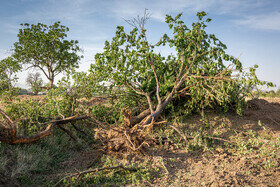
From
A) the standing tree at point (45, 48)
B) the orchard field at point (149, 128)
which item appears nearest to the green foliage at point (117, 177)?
the orchard field at point (149, 128)

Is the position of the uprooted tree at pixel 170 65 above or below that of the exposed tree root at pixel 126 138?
above

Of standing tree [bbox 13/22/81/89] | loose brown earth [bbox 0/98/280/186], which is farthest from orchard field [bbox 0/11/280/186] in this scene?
standing tree [bbox 13/22/81/89]

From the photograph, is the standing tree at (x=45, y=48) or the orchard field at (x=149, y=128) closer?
the orchard field at (x=149, y=128)

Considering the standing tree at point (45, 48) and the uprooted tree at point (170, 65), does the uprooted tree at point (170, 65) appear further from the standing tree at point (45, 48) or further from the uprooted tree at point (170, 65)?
the standing tree at point (45, 48)

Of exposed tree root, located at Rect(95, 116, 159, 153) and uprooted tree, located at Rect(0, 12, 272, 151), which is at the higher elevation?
uprooted tree, located at Rect(0, 12, 272, 151)

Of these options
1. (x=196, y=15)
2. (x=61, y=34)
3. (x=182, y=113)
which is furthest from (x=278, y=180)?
(x=61, y=34)

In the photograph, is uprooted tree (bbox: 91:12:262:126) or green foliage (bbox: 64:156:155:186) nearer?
green foliage (bbox: 64:156:155:186)

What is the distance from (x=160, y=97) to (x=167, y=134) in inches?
53.8

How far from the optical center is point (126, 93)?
20.7ft

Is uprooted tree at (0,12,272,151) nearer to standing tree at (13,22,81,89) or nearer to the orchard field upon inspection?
the orchard field

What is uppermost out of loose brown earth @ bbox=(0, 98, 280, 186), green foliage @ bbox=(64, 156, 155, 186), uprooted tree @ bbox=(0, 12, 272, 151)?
uprooted tree @ bbox=(0, 12, 272, 151)

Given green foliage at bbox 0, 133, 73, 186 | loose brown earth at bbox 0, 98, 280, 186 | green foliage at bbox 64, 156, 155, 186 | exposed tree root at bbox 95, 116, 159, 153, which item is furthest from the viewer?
exposed tree root at bbox 95, 116, 159, 153

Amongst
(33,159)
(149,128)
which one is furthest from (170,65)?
(33,159)

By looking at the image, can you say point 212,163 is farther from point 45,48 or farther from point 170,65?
point 45,48
